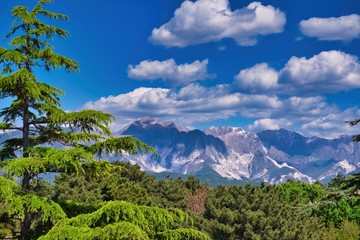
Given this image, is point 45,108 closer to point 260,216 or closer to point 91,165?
point 91,165

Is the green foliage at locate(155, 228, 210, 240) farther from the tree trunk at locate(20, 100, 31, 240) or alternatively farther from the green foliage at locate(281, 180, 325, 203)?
the green foliage at locate(281, 180, 325, 203)

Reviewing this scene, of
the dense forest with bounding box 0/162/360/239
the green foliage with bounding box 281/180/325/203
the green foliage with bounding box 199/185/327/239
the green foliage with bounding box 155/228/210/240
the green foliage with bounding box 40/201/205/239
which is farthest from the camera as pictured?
the green foliage with bounding box 281/180/325/203

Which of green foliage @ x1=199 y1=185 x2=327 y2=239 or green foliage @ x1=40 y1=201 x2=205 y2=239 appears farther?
green foliage @ x1=199 y1=185 x2=327 y2=239

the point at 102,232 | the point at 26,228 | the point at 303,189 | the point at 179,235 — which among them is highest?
the point at 102,232

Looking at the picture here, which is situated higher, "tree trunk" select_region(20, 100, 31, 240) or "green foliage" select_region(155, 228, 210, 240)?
"tree trunk" select_region(20, 100, 31, 240)

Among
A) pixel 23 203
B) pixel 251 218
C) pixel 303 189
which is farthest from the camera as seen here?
pixel 303 189

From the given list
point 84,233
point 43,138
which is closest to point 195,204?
point 43,138

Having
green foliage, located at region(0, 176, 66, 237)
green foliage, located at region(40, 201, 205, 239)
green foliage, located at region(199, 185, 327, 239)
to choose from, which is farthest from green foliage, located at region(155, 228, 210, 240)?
green foliage, located at region(199, 185, 327, 239)

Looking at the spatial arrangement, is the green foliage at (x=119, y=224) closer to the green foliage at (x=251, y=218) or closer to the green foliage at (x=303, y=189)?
the green foliage at (x=251, y=218)

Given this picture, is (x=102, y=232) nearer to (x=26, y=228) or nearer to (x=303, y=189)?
(x=26, y=228)

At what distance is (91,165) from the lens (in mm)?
14031

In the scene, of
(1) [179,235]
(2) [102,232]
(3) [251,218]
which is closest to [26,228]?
(2) [102,232]

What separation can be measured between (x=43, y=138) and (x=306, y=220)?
35.1 meters

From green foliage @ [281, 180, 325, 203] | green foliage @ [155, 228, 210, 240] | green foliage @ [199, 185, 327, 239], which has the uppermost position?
green foliage @ [155, 228, 210, 240]
